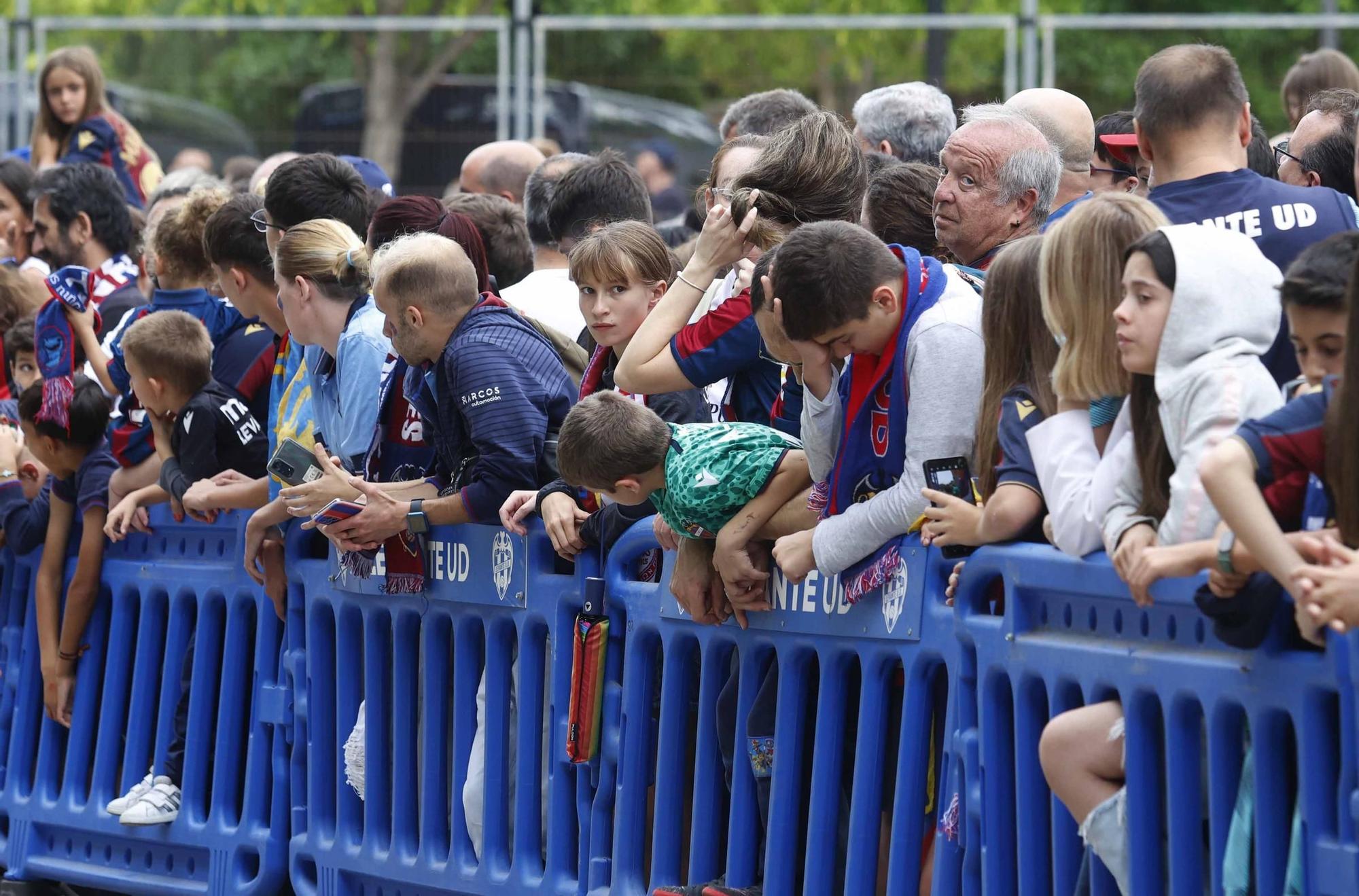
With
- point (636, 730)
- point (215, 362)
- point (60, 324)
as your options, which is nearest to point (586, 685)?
point (636, 730)

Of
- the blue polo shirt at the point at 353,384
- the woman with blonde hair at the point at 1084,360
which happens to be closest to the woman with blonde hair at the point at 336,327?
the blue polo shirt at the point at 353,384

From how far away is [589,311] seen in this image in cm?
518

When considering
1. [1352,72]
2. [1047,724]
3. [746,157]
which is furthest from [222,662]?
[1352,72]

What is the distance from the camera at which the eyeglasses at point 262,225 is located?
20.7 ft

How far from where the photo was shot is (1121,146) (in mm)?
6145

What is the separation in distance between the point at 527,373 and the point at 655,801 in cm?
123

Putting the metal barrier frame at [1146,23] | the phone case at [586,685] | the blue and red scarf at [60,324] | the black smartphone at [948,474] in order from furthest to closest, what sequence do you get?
the metal barrier frame at [1146,23]
the blue and red scarf at [60,324]
the phone case at [586,685]
the black smartphone at [948,474]

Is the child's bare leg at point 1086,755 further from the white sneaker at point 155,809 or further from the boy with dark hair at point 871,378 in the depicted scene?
the white sneaker at point 155,809

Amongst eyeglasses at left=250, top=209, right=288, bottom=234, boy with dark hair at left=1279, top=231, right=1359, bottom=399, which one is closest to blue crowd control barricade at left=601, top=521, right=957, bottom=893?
boy with dark hair at left=1279, top=231, right=1359, bottom=399

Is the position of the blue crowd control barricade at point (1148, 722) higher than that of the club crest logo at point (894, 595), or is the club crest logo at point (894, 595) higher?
the club crest logo at point (894, 595)

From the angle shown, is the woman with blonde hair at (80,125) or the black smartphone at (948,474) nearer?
the black smartphone at (948,474)

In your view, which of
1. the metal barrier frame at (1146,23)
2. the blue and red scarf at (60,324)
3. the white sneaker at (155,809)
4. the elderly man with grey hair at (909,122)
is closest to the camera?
the white sneaker at (155,809)

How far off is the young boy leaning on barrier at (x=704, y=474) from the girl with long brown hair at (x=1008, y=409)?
534mm

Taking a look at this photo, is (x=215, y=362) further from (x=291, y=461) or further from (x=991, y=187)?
(x=991, y=187)
